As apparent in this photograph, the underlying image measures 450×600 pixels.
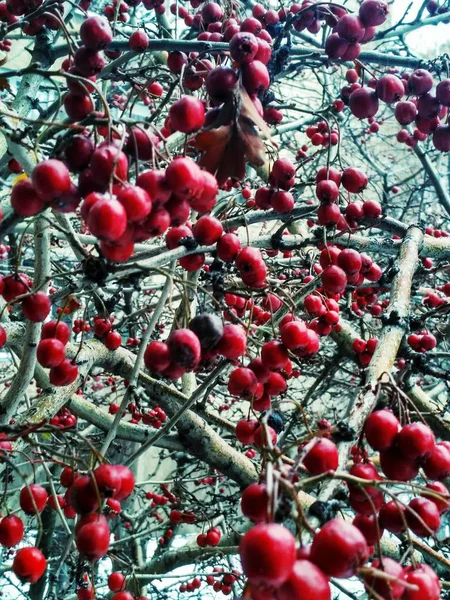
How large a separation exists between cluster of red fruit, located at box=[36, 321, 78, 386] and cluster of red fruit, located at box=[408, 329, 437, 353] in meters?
1.54

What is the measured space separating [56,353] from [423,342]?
63.5 inches

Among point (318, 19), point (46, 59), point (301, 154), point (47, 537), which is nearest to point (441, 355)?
point (318, 19)

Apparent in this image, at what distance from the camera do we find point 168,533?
4.21 meters

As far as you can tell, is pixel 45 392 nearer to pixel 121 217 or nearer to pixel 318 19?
pixel 121 217

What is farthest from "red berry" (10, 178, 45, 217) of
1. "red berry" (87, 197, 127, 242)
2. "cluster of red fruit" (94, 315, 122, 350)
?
"cluster of red fruit" (94, 315, 122, 350)

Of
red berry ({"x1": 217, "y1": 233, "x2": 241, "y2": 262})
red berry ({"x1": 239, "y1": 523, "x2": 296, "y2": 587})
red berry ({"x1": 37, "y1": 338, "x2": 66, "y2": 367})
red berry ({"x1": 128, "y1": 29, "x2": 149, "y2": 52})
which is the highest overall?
red berry ({"x1": 128, "y1": 29, "x2": 149, "y2": 52})

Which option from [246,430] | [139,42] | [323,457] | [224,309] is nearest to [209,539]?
[246,430]

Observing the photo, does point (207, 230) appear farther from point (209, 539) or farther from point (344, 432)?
point (209, 539)

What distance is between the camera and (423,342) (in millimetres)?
2338

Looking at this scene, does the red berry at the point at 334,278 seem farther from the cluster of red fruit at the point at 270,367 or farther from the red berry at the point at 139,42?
the red berry at the point at 139,42

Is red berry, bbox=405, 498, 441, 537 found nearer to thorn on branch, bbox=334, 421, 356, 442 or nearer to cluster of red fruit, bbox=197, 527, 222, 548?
thorn on branch, bbox=334, 421, 356, 442

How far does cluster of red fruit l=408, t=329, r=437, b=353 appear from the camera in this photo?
2.30 meters

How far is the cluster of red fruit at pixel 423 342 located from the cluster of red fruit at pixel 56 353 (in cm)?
154

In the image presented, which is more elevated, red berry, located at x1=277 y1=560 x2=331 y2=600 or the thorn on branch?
the thorn on branch
